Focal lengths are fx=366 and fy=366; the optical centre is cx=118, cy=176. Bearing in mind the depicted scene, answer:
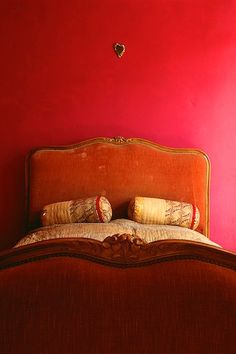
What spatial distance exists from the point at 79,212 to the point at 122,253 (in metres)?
1.36

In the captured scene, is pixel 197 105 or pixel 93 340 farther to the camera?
pixel 197 105

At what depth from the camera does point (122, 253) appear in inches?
42.2

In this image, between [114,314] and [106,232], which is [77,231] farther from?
[114,314]

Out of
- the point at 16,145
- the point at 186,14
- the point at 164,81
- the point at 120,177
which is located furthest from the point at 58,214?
the point at 186,14

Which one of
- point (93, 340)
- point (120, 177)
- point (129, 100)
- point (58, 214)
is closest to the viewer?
point (93, 340)

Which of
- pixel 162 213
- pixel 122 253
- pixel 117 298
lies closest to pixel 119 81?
pixel 162 213

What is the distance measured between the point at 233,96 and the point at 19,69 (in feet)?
5.44

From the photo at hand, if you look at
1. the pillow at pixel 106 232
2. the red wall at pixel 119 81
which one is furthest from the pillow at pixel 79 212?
the red wall at pixel 119 81

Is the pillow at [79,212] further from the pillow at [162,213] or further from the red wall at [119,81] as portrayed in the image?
the red wall at [119,81]

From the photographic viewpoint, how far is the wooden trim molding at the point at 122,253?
1046mm

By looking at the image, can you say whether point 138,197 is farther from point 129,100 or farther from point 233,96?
point 233,96

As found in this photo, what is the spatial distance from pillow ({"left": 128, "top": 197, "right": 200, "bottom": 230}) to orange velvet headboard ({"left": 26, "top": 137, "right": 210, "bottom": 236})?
6.4 inches

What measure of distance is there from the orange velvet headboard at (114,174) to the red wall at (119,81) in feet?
0.56

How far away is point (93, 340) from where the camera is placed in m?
0.99
